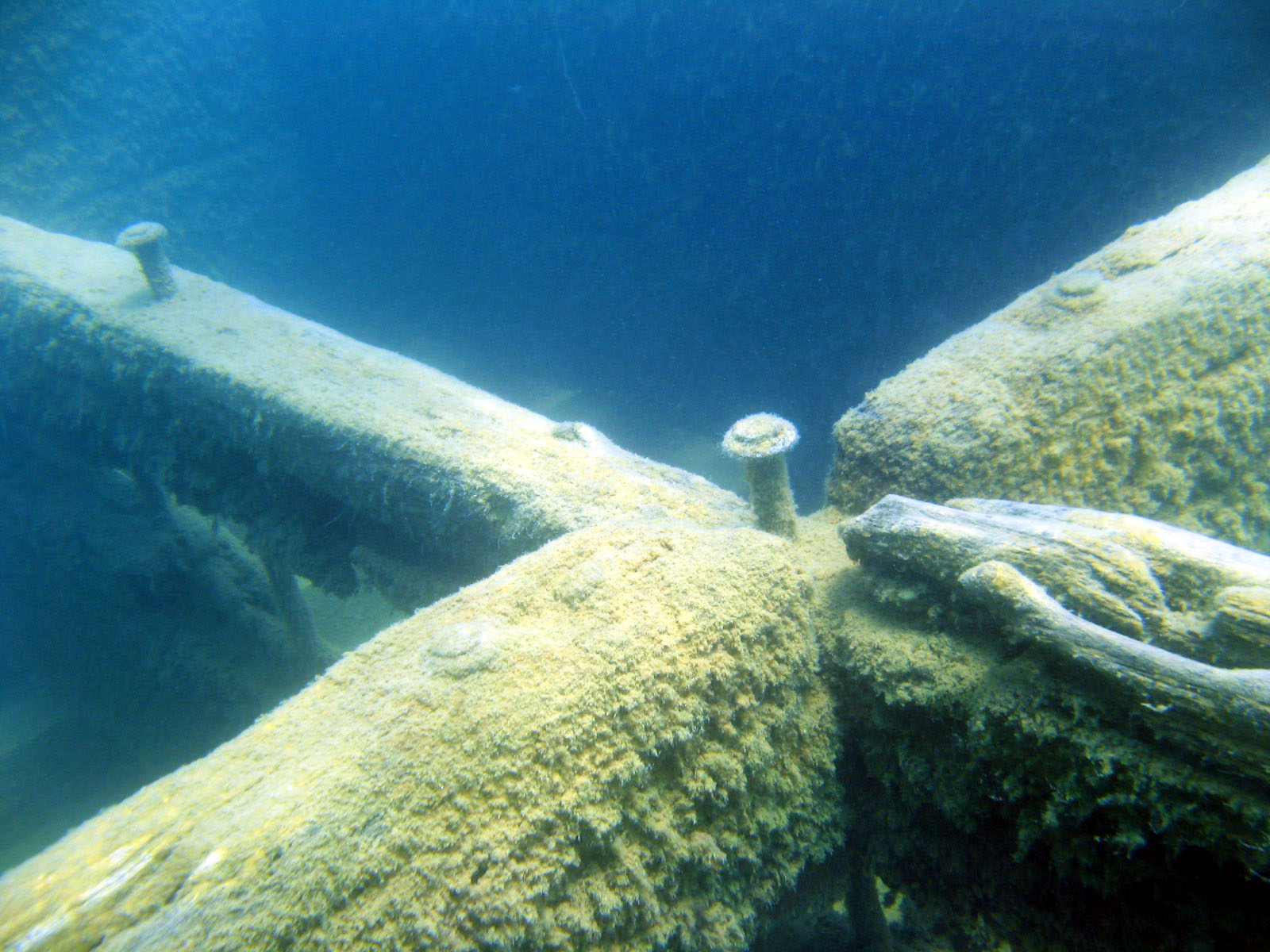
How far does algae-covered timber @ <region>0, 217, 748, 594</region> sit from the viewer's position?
3.03 m

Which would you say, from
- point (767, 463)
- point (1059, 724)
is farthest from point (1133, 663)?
point (767, 463)

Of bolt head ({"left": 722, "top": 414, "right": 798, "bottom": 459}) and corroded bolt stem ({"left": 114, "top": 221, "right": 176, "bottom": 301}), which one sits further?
corroded bolt stem ({"left": 114, "top": 221, "right": 176, "bottom": 301})

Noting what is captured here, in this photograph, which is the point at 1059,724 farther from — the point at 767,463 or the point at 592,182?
the point at 592,182

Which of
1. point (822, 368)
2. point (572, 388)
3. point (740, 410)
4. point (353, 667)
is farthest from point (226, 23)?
point (353, 667)

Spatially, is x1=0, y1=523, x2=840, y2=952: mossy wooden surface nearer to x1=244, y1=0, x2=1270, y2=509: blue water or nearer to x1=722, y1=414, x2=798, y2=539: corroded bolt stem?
x1=722, y1=414, x2=798, y2=539: corroded bolt stem

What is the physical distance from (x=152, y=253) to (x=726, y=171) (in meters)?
10.2

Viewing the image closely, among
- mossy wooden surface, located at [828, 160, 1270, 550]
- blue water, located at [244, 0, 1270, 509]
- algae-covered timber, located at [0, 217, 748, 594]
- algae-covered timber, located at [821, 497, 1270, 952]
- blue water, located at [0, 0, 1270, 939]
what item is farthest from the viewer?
blue water, located at [244, 0, 1270, 509]

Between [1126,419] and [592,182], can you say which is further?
[592,182]

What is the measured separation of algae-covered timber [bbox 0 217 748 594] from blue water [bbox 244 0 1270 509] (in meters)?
8.35

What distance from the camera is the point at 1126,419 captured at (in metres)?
2.73

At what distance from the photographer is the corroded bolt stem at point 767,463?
2.61 metres

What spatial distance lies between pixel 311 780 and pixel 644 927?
975 mm

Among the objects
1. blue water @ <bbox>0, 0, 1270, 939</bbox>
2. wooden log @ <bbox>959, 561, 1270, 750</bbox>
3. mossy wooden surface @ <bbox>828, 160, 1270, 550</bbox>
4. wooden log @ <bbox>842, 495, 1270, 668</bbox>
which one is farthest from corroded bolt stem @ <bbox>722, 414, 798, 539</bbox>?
blue water @ <bbox>0, 0, 1270, 939</bbox>

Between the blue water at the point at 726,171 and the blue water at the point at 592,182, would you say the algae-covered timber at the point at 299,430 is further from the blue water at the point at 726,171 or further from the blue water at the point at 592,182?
the blue water at the point at 726,171
